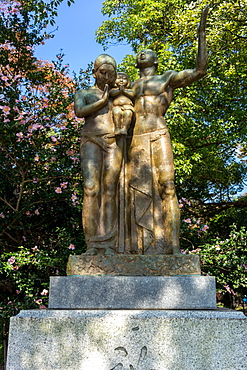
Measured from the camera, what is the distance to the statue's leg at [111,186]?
461cm

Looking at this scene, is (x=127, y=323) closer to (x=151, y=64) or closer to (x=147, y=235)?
(x=147, y=235)

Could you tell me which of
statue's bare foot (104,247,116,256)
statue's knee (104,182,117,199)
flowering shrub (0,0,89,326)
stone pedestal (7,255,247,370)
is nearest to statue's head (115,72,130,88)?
statue's knee (104,182,117,199)

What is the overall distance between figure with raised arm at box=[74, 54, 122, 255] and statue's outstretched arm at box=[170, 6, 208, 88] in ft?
2.61

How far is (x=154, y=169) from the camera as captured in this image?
15.7 ft

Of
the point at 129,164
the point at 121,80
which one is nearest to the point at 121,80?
the point at 121,80

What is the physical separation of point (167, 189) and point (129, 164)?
580 mm

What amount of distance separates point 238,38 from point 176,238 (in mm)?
8284

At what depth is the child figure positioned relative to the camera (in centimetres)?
473

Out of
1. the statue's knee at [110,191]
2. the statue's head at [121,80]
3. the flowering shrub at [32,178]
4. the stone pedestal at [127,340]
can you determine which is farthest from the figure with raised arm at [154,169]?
the flowering shrub at [32,178]

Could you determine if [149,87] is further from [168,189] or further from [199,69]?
[168,189]

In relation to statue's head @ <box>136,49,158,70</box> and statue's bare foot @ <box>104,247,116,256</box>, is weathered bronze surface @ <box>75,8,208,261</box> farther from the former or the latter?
statue's head @ <box>136,49,158,70</box>

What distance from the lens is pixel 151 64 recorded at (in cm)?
521

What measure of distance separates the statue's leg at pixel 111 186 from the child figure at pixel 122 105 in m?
0.23

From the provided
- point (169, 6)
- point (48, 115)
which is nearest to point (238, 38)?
point (169, 6)
